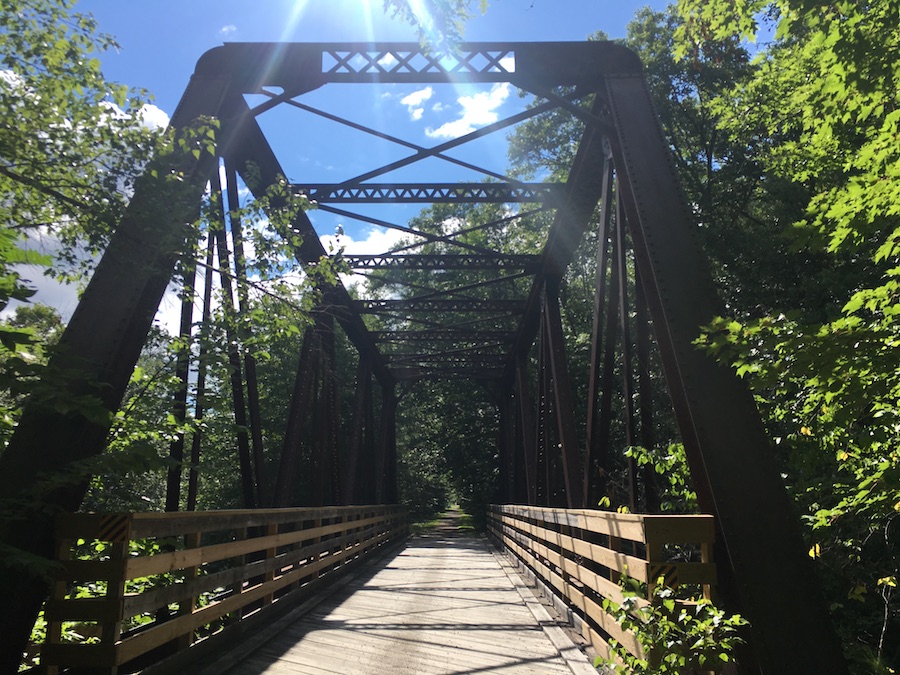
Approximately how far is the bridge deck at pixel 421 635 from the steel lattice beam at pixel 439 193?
5.20 meters

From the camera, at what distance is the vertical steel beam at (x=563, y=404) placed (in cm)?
902

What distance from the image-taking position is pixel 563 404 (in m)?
10.0

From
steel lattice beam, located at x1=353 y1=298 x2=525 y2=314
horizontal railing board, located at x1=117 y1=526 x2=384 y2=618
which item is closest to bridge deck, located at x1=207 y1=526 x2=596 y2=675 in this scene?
horizontal railing board, located at x1=117 y1=526 x2=384 y2=618

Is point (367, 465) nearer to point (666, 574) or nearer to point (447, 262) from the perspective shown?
point (447, 262)

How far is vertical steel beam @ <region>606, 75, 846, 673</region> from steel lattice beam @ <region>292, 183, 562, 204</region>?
3.81 meters

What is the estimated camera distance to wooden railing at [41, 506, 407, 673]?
3402 millimetres

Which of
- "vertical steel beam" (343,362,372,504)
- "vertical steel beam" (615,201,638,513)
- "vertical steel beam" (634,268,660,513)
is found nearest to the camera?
"vertical steel beam" (634,268,660,513)

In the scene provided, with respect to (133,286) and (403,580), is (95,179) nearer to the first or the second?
(133,286)

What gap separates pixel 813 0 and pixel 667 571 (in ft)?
12.2

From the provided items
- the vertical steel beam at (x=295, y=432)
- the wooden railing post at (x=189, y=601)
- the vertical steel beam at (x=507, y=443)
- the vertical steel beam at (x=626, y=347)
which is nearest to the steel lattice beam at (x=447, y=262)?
the vertical steel beam at (x=295, y=432)

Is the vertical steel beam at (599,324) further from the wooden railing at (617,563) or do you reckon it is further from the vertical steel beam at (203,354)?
the vertical steel beam at (203,354)

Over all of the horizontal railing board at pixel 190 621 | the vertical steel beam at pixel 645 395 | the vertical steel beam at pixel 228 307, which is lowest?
the horizontal railing board at pixel 190 621

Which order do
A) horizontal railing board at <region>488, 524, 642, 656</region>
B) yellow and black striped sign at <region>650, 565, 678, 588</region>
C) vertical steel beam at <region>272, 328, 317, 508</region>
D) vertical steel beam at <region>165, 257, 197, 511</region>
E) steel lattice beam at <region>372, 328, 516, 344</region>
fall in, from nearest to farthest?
yellow and black striped sign at <region>650, 565, 678, 588</region> < horizontal railing board at <region>488, 524, 642, 656</region> < vertical steel beam at <region>165, 257, 197, 511</region> < vertical steel beam at <region>272, 328, 317, 508</region> < steel lattice beam at <region>372, 328, 516, 344</region>

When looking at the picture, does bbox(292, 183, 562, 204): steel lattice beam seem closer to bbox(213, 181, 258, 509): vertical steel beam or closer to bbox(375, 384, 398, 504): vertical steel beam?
bbox(213, 181, 258, 509): vertical steel beam
